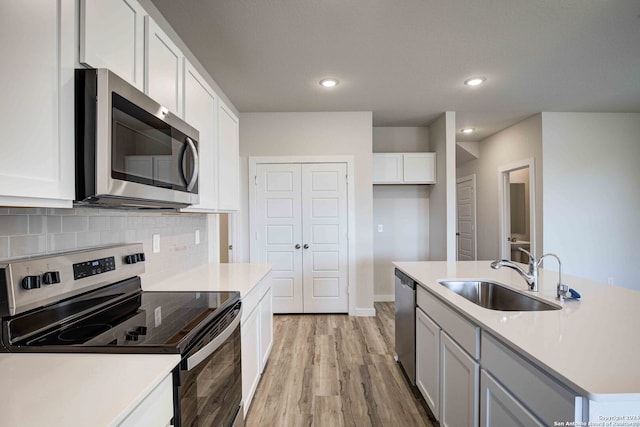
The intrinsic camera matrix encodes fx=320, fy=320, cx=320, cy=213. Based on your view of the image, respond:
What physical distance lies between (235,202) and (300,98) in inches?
62.5

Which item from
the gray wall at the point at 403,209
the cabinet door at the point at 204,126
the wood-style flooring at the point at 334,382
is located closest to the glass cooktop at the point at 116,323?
the cabinet door at the point at 204,126

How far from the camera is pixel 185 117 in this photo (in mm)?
1730

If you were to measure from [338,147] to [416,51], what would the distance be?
5.39 ft

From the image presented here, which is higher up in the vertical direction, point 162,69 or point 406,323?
point 162,69

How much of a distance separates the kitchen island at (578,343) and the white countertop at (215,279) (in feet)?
3.78

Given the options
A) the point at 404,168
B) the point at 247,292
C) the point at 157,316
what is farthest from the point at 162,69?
the point at 404,168

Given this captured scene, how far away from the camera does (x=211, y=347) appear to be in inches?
48.0

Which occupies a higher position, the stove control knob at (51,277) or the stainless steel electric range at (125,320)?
the stove control knob at (51,277)

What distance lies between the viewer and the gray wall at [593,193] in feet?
13.4

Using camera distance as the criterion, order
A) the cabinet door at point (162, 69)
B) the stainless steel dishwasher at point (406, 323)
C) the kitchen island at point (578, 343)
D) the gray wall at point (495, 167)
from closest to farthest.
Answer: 1. the kitchen island at point (578, 343)
2. the cabinet door at point (162, 69)
3. the stainless steel dishwasher at point (406, 323)
4. the gray wall at point (495, 167)

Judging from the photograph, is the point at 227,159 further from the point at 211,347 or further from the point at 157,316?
the point at 211,347

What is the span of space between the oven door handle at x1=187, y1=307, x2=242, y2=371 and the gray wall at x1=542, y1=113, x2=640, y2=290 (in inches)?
165

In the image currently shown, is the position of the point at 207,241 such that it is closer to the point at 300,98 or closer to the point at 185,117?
the point at 185,117

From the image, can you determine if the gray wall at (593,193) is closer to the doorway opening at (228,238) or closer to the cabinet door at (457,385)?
the cabinet door at (457,385)
